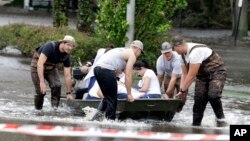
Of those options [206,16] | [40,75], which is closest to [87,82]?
[40,75]

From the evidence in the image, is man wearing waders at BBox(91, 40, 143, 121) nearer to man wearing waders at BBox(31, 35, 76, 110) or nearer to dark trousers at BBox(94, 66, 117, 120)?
dark trousers at BBox(94, 66, 117, 120)

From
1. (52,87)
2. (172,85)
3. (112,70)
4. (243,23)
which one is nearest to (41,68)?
(52,87)

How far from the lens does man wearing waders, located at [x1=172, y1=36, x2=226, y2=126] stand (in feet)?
37.8

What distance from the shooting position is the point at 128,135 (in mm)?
9453

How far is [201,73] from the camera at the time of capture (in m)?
12.0

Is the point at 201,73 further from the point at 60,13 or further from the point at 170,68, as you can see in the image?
the point at 60,13

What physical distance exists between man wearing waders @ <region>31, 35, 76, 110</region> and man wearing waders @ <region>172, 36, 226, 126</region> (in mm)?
2047

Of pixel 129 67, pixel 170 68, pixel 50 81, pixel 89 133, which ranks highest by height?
pixel 129 67

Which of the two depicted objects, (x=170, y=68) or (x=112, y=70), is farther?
(x=170, y=68)

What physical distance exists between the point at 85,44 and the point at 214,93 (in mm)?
8324

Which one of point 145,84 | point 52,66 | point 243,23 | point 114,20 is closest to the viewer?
point 145,84

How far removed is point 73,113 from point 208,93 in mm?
2510

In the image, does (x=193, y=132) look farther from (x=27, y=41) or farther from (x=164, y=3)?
(x=27, y=41)

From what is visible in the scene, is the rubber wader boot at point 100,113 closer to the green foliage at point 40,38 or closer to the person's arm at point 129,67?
the person's arm at point 129,67
